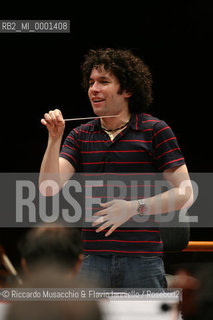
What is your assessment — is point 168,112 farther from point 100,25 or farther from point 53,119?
point 53,119

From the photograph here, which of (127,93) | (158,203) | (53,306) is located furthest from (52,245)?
(127,93)

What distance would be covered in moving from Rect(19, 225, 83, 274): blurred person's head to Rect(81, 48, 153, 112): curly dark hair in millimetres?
965

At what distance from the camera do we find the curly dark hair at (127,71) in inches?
56.4

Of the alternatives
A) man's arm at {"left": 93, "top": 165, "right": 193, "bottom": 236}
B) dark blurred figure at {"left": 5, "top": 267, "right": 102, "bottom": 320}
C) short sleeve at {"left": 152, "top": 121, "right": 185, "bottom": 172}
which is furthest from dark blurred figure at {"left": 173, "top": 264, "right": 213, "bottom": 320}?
short sleeve at {"left": 152, "top": 121, "right": 185, "bottom": 172}

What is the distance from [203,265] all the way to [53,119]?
879 mm

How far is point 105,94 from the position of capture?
1.38 m

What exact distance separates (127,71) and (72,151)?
1.18 feet

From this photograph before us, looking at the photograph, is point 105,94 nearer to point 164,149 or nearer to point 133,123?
point 133,123

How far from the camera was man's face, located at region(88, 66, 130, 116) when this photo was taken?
1.39 metres

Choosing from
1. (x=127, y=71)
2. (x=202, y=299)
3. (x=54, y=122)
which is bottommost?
(x=202, y=299)

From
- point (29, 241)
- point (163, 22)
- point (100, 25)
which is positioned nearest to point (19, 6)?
point (100, 25)

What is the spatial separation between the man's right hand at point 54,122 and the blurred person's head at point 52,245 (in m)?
0.73

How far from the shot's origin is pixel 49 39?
255 cm

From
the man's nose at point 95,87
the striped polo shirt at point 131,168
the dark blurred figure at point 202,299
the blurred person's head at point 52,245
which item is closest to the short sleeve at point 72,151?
the striped polo shirt at point 131,168
